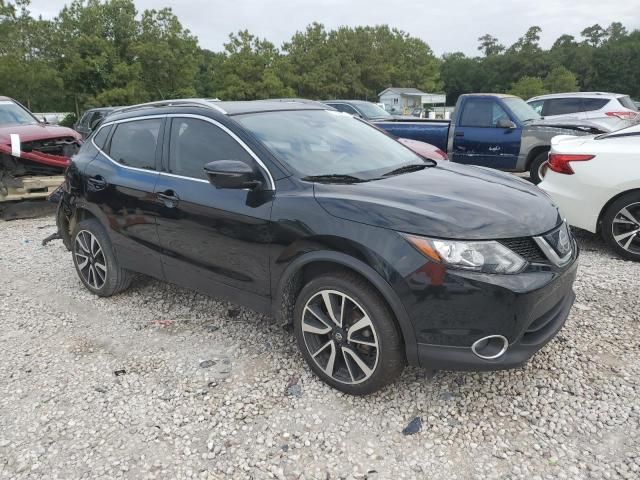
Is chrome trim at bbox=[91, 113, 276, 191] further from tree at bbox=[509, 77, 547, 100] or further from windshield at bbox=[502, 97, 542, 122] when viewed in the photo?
tree at bbox=[509, 77, 547, 100]

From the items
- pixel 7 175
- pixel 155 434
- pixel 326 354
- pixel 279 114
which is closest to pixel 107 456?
pixel 155 434

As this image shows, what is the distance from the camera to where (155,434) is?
105 inches

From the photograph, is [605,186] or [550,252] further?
[605,186]

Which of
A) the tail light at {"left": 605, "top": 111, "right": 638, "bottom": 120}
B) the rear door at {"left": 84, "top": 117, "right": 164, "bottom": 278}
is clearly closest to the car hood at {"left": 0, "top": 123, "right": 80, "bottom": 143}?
the rear door at {"left": 84, "top": 117, "right": 164, "bottom": 278}

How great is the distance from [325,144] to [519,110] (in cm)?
729

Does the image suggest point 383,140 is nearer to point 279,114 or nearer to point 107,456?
point 279,114

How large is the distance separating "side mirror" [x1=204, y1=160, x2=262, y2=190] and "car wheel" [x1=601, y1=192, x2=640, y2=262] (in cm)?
392

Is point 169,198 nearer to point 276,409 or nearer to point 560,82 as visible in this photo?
point 276,409

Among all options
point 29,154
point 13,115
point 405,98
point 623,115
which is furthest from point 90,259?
point 405,98

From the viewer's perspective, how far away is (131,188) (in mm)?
3818

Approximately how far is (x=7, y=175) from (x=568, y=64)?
9017cm

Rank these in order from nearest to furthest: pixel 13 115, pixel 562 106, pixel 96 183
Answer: pixel 96 183 < pixel 13 115 < pixel 562 106

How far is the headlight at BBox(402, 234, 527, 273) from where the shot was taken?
2410 millimetres

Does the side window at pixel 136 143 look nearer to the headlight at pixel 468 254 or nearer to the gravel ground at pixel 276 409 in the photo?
the gravel ground at pixel 276 409
